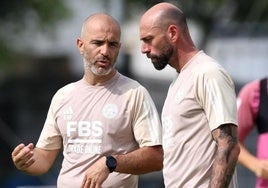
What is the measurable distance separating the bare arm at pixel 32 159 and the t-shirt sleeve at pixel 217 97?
1287 millimetres

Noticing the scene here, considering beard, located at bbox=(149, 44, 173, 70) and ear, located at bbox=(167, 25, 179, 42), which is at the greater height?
ear, located at bbox=(167, 25, 179, 42)

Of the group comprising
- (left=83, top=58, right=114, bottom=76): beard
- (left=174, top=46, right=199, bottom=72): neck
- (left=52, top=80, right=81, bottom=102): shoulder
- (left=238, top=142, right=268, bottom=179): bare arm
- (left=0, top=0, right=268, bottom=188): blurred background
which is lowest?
(left=0, top=0, right=268, bottom=188): blurred background

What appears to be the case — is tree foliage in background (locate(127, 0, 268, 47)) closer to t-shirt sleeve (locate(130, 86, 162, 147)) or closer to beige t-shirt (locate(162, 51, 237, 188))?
t-shirt sleeve (locate(130, 86, 162, 147))

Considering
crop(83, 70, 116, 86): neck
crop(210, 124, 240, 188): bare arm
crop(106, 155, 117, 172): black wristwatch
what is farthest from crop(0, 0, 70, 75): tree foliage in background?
crop(210, 124, 240, 188): bare arm

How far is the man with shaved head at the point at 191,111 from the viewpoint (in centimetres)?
639

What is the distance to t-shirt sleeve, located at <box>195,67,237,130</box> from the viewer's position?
6395 mm

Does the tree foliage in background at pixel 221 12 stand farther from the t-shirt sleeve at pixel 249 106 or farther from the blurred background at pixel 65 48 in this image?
the t-shirt sleeve at pixel 249 106

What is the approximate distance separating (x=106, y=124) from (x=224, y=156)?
3.78 ft

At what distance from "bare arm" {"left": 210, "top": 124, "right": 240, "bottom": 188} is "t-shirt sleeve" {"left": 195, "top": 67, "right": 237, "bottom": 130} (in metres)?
0.04

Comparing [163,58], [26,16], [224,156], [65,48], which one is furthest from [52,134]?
[65,48]

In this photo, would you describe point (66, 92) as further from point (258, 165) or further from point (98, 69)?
point (258, 165)

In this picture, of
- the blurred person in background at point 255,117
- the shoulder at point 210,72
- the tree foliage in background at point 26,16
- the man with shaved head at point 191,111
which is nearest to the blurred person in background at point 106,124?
the man with shaved head at point 191,111

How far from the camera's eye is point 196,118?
654cm

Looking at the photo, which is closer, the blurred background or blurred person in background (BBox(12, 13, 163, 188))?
blurred person in background (BBox(12, 13, 163, 188))
